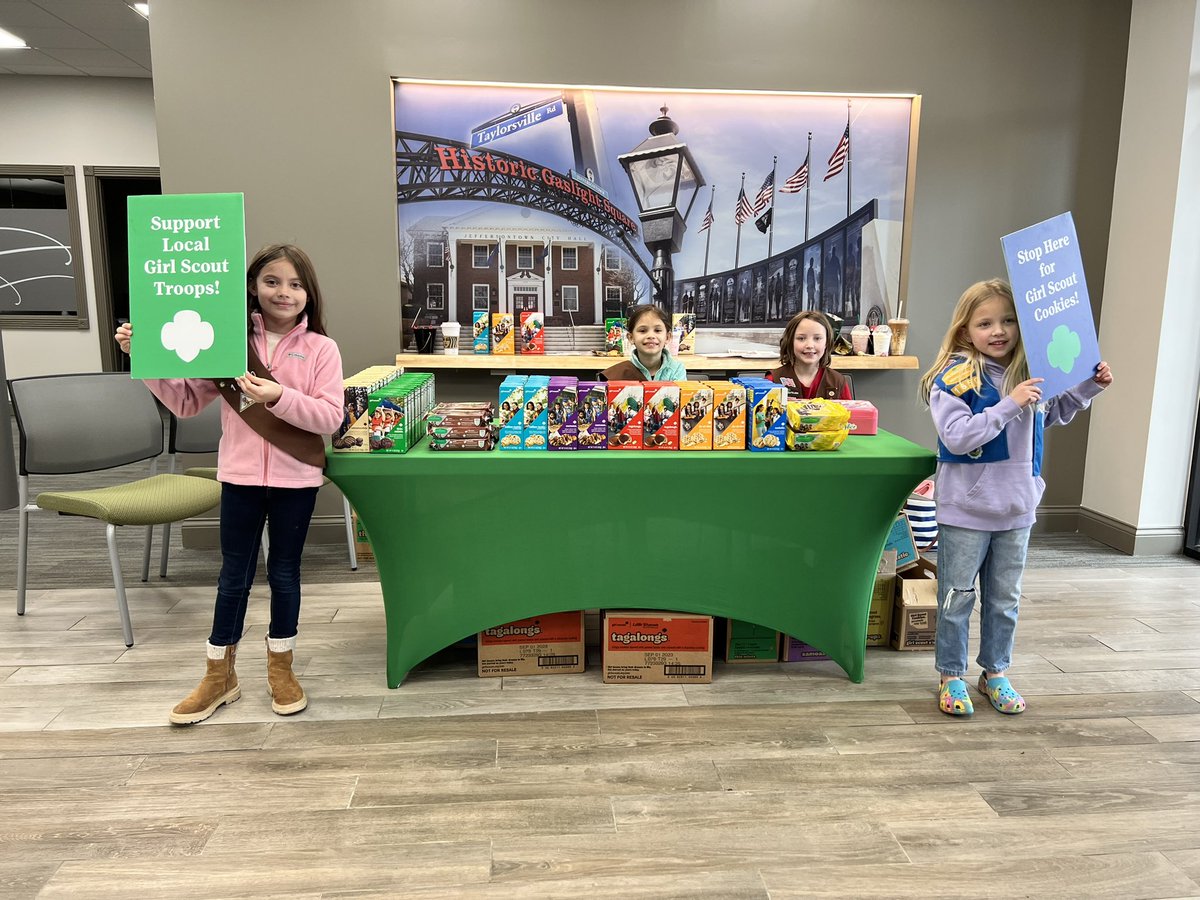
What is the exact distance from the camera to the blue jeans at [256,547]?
241 centimetres

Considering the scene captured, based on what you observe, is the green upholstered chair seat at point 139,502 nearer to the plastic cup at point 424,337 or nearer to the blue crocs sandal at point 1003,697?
the plastic cup at point 424,337

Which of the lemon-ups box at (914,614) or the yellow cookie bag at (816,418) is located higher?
the yellow cookie bag at (816,418)

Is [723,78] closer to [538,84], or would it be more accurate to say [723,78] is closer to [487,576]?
[538,84]

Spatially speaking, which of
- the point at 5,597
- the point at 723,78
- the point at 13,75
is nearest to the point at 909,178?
the point at 723,78

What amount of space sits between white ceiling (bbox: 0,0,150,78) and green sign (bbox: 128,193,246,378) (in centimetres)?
515

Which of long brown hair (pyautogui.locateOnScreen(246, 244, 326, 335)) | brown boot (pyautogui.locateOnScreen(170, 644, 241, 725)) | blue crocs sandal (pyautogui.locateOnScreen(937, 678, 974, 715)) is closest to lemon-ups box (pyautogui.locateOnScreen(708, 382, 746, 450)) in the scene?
blue crocs sandal (pyautogui.locateOnScreen(937, 678, 974, 715))

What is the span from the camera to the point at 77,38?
653 centimetres

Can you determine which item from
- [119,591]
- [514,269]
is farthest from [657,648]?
[514,269]

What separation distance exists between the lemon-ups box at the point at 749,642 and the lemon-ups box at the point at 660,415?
821mm

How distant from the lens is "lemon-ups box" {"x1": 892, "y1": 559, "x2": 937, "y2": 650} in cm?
308

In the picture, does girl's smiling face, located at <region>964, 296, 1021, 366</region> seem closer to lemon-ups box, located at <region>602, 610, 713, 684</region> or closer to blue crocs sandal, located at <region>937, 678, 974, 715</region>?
blue crocs sandal, located at <region>937, 678, 974, 715</region>

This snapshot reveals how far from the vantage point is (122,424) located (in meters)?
3.60

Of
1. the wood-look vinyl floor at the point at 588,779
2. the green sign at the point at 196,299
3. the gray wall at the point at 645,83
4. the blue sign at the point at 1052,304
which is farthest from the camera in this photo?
the gray wall at the point at 645,83

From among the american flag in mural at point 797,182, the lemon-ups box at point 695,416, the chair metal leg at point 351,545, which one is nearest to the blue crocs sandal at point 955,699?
the lemon-ups box at point 695,416
